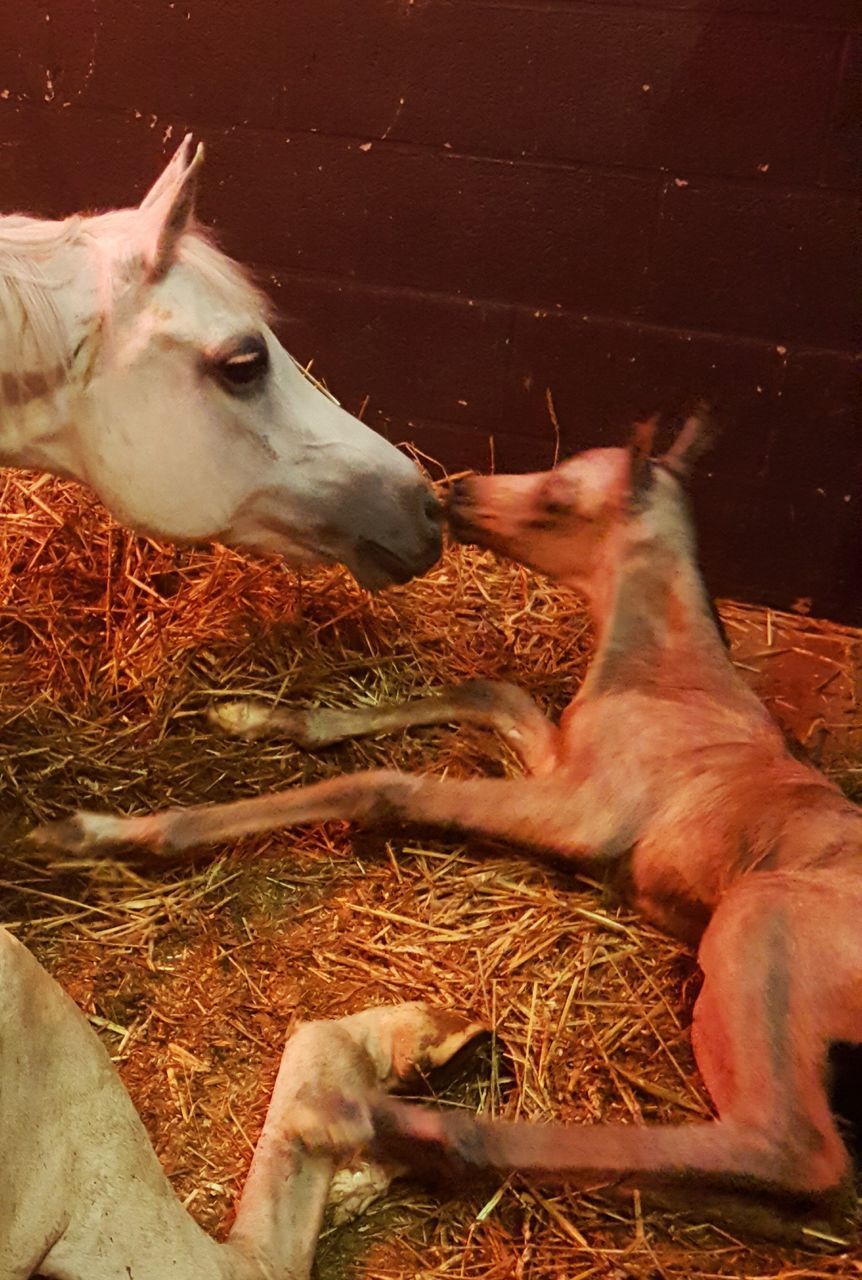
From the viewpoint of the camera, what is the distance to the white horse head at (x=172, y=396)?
191 cm

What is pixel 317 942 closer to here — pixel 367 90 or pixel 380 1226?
pixel 380 1226

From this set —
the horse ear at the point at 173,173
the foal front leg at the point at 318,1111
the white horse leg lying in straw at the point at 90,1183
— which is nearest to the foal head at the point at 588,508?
the horse ear at the point at 173,173

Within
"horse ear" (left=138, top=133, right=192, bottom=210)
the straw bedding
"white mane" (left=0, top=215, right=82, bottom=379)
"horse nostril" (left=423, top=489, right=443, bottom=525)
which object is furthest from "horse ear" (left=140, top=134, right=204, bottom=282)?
the straw bedding

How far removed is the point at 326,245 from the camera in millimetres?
3283

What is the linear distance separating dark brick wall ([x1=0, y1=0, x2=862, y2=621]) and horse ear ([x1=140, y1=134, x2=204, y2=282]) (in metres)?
1.33

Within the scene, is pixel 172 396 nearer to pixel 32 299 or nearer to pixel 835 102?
pixel 32 299

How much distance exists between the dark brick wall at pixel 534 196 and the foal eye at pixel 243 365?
1371 mm

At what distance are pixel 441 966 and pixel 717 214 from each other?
2.16 metres

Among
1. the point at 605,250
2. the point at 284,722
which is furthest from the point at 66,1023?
the point at 605,250

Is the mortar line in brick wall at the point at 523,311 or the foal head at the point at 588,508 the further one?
the mortar line in brick wall at the point at 523,311

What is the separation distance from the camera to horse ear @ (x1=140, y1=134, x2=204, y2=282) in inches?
71.4

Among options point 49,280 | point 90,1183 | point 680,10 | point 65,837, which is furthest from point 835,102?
point 90,1183

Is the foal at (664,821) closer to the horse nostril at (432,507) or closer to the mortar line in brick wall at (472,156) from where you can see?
the horse nostril at (432,507)

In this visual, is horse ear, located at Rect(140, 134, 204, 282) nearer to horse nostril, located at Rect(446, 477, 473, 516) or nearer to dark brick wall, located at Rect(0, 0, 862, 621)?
horse nostril, located at Rect(446, 477, 473, 516)
